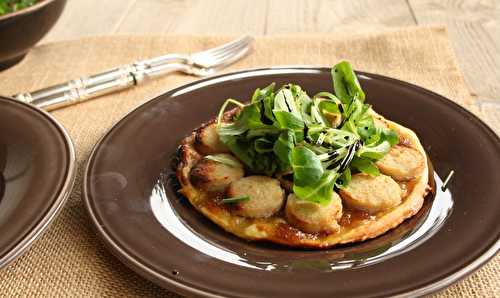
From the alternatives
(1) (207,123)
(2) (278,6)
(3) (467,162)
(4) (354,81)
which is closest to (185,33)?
(2) (278,6)

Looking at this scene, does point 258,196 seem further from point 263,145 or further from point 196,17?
point 196,17

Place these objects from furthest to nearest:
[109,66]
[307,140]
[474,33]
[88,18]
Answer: [88,18] < [474,33] < [109,66] < [307,140]

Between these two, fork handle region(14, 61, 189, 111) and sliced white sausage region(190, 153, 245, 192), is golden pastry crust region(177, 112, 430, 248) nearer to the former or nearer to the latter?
sliced white sausage region(190, 153, 245, 192)

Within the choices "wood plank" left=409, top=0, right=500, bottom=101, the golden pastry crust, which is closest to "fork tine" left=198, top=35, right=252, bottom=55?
"wood plank" left=409, top=0, right=500, bottom=101

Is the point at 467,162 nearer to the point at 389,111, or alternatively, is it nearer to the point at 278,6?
the point at 389,111

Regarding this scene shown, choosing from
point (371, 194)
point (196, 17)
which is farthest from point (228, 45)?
point (371, 194)
